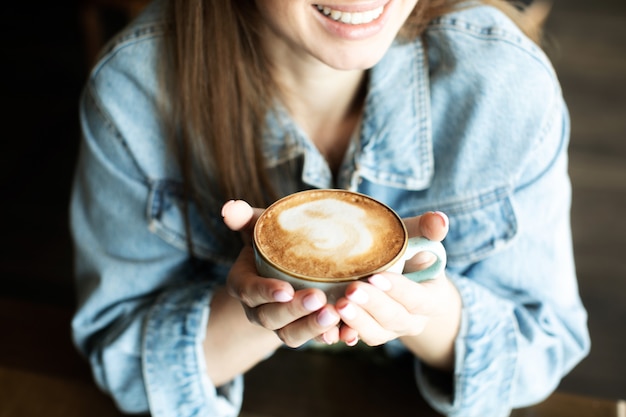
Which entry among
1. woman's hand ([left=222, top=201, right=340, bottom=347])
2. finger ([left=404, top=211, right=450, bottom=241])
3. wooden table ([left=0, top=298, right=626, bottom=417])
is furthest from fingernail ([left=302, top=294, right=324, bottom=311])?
wooden table ([left=0, top=298, right=626, bottom=417])

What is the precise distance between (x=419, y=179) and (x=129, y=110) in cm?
49

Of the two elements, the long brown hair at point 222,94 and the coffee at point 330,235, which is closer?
the coffee at point 330,235

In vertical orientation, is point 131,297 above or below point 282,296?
below

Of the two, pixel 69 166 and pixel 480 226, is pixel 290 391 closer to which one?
pixel 480 226

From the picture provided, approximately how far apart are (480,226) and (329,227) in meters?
0.46

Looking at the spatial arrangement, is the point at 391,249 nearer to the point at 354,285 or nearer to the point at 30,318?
the point at 354,285

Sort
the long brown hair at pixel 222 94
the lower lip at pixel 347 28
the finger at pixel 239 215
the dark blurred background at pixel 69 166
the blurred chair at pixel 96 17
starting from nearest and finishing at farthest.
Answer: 1. the finger at pixel 239 215
2. the lower lip at pixel 347 28
3. the long brown hair at pixel 222 94
4. the dark blurred background at pixel 69 166
5. the blurred chair at pixel 96 17

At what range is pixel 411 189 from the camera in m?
1.16

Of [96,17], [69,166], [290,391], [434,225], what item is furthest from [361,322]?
[96,17]

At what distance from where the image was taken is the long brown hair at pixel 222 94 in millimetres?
1066

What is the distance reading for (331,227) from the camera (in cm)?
75

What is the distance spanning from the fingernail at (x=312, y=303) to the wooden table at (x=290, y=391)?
39 cm

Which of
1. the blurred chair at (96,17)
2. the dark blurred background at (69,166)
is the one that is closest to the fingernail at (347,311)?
the dark blurred background at (69,166)

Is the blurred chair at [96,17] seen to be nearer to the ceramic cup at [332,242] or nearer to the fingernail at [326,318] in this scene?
the ceramic cup at [332,242]
